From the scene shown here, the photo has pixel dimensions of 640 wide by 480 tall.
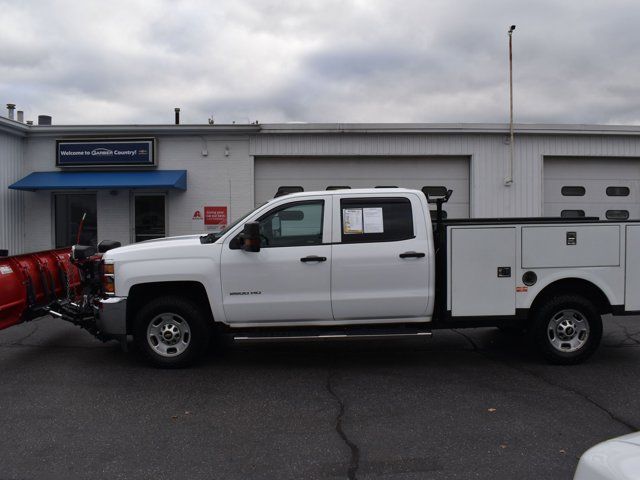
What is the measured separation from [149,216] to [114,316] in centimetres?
901

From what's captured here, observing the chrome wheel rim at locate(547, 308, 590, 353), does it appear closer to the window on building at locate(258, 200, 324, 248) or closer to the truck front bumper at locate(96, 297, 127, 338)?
the window on building at locate(258, 200, 324, 248)

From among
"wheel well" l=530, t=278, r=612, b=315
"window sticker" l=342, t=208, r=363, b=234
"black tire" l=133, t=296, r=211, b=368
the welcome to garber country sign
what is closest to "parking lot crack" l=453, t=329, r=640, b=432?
"wheel well" l=530, t=278, r=612, b=315

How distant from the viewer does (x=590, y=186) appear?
48.8 feet

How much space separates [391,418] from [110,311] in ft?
10.8

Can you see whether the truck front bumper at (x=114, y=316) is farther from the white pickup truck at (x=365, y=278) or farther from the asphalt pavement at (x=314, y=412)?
the asphalt pavement at (x=314, y=412)

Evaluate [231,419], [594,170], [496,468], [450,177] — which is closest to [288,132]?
[450,177]

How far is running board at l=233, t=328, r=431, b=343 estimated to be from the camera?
5.99 metres

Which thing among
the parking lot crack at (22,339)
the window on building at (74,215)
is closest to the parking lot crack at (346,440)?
the parking lot crack at (22,339)

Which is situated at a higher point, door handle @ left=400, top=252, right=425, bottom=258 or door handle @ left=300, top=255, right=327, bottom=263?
door handle @ left=400, top=252, right=425, bottom=258

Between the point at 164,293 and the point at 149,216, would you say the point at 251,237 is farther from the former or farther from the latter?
the point at 149,216

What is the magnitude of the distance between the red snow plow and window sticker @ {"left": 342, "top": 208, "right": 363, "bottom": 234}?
2975mm

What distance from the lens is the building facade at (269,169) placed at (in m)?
14.3

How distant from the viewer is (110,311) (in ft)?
19.9

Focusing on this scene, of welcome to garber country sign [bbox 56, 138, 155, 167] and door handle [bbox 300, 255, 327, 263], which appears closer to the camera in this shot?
door handle [bbox 300, 255, 327, 263]
